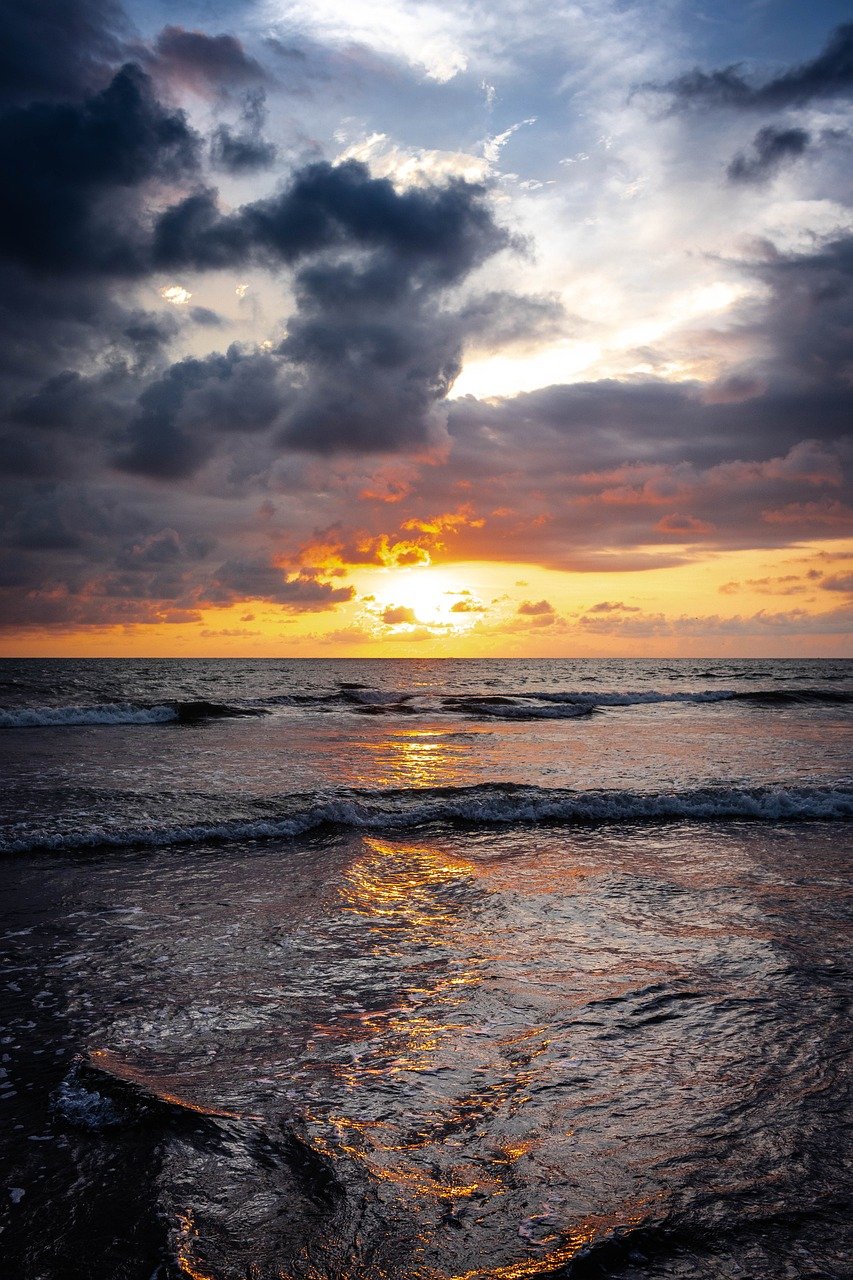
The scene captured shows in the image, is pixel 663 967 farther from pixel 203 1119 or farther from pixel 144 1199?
pixel 144 1199

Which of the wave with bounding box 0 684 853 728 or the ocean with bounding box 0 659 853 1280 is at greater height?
the ocean with bounding box 0 659 853 1280

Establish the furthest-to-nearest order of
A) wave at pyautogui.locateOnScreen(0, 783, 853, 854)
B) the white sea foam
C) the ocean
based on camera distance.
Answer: the white sea foam, wave at pyautogui.locateOnScreen(0, 783, 853, 854), the ocean

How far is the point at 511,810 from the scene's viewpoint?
40.8 ft

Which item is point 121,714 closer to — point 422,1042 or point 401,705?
point 401,705

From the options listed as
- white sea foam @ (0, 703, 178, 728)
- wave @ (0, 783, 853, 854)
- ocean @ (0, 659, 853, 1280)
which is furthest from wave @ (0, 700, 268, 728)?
wave @ (0, 783, 853, 854)

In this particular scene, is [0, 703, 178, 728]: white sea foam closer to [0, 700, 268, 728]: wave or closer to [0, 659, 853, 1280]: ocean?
[0, 700, 268, 728]: wave

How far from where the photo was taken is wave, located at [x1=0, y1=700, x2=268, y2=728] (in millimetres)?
30578

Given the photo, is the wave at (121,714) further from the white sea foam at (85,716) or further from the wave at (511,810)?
the wave at (511,810)

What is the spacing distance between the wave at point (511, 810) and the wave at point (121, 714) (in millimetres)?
20842

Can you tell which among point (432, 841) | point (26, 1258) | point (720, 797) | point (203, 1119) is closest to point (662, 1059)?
point (203, 1119)

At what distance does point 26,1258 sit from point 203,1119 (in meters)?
1.02

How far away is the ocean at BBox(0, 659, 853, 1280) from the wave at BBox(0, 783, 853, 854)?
0.28 feet

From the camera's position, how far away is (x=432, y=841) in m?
10.8

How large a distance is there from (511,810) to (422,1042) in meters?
7.93
